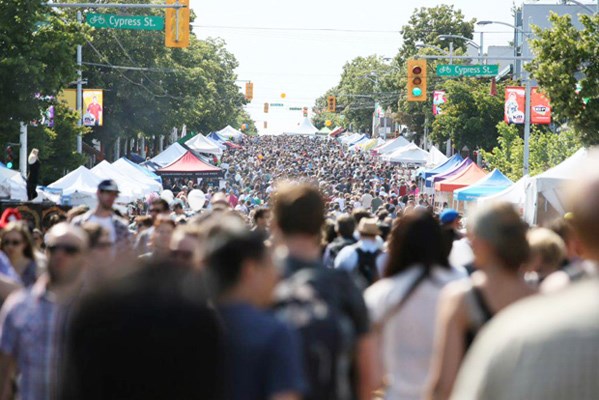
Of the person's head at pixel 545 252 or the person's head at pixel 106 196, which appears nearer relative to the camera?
the person's head at pixel 545 252

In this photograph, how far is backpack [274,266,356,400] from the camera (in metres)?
4.33

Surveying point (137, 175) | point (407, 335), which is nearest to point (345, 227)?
point (407, 335)

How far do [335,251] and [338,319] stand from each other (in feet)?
22.7

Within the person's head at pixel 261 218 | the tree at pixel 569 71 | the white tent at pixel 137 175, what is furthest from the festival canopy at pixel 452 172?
the person's head at pixel 261 218

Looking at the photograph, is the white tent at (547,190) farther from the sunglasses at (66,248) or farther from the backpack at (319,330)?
the backpack at (319,330)

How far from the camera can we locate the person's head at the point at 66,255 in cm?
598

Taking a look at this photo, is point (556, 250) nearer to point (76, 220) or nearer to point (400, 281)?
point (400, 281)

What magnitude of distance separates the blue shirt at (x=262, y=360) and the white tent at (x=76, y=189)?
2625cm

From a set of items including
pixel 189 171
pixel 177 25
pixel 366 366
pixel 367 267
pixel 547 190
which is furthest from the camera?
pixel 189 171

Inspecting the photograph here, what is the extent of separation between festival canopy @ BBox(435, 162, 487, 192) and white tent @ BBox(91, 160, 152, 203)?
8.35 meters

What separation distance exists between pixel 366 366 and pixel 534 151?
45.9m

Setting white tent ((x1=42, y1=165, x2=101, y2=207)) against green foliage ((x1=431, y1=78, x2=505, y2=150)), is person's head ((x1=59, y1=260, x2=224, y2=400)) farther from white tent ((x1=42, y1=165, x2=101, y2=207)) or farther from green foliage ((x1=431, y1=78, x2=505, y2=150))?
green foliage ((x1=431, y1=78, x2=505, y2=150))

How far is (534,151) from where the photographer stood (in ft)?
163

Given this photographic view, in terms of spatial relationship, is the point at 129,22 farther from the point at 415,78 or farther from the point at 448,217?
the point at 448,217
